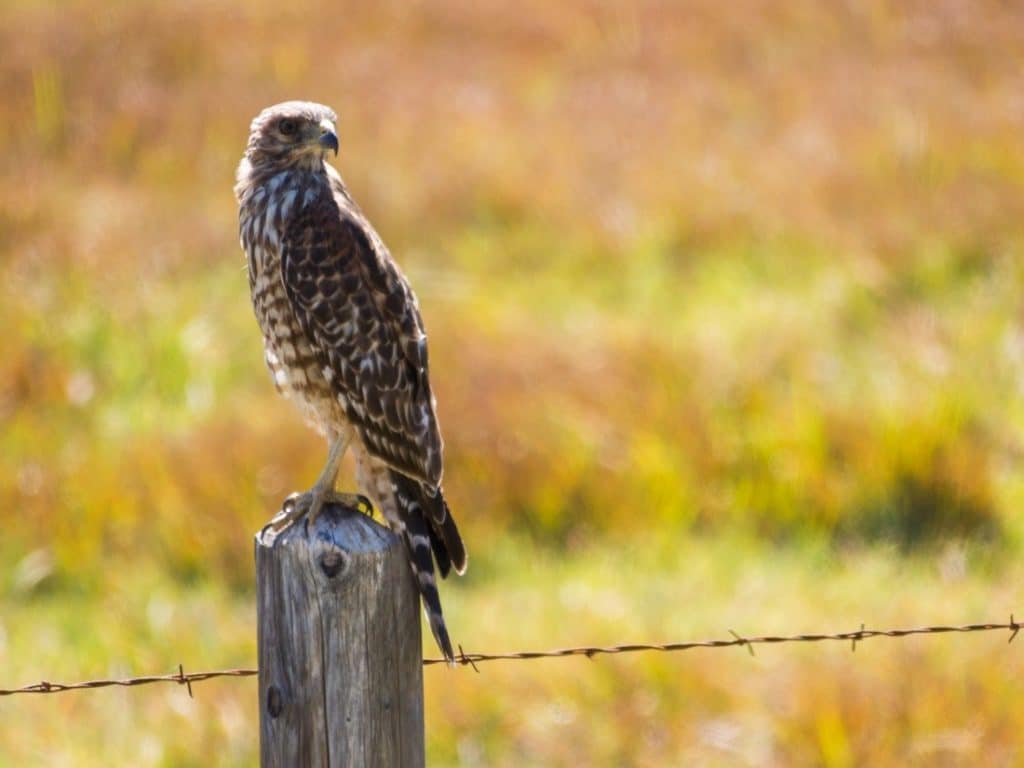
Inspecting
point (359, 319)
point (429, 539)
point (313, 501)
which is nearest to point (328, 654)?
point (429, 539)

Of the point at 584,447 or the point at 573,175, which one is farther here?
the point at 573,175

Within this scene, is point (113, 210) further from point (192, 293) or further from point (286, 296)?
point (286, 296)

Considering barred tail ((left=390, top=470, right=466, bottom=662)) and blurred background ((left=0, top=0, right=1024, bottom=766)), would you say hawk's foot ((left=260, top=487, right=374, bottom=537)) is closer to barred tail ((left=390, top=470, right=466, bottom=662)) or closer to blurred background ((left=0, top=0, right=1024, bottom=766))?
barred tail ((left=390, top=470, right=466, bottom=662))

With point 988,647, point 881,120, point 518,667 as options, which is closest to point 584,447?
point 518,667

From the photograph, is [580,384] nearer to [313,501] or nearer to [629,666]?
[629,666]

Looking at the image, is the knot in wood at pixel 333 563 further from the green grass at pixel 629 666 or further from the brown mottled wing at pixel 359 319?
the green grass at pixel 629 666

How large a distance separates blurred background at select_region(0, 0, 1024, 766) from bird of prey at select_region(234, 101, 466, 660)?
171 cm

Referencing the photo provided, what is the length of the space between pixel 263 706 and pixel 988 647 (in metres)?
3.35

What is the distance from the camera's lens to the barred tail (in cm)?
336

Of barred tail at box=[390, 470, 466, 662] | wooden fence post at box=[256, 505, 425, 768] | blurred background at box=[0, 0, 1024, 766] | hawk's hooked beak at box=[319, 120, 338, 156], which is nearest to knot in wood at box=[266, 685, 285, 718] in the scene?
wooden fence post at box=[256, 505, 425, 768]

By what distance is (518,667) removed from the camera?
5.88 m

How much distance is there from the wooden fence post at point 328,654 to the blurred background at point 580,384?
2607 mm

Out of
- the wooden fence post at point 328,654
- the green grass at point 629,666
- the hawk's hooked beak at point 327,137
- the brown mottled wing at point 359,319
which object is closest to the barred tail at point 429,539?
the brown mottled wing at point 359,319

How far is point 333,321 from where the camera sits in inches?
168
